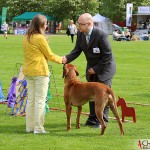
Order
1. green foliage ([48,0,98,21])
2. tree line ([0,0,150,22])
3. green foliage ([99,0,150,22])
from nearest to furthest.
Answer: green foliage ([48,0,98,21]) < tree line ([0,0,150,22]) < green foliage ([99,0,150,22])

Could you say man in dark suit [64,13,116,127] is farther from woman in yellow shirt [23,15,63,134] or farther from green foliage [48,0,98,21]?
green foliage [48,0,98,21]

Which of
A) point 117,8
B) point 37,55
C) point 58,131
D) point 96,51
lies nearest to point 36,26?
point 37,55

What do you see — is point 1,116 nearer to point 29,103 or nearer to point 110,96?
point 29,103

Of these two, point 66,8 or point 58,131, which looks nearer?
point 58,131

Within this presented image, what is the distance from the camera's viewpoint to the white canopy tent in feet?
262

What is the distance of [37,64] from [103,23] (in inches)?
2905

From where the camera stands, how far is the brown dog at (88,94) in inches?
350

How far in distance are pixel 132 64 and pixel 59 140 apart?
15922 millimetres

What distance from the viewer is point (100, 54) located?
959 cm

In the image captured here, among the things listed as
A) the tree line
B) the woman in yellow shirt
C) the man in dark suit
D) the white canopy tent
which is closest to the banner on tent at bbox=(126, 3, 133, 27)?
the white canopy tent

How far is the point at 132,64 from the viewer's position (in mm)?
24078

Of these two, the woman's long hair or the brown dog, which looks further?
the brown dog

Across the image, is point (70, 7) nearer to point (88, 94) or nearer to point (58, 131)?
point (58, 131)

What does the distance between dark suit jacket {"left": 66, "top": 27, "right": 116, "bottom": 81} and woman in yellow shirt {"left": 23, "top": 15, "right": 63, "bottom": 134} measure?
790 millimetres
